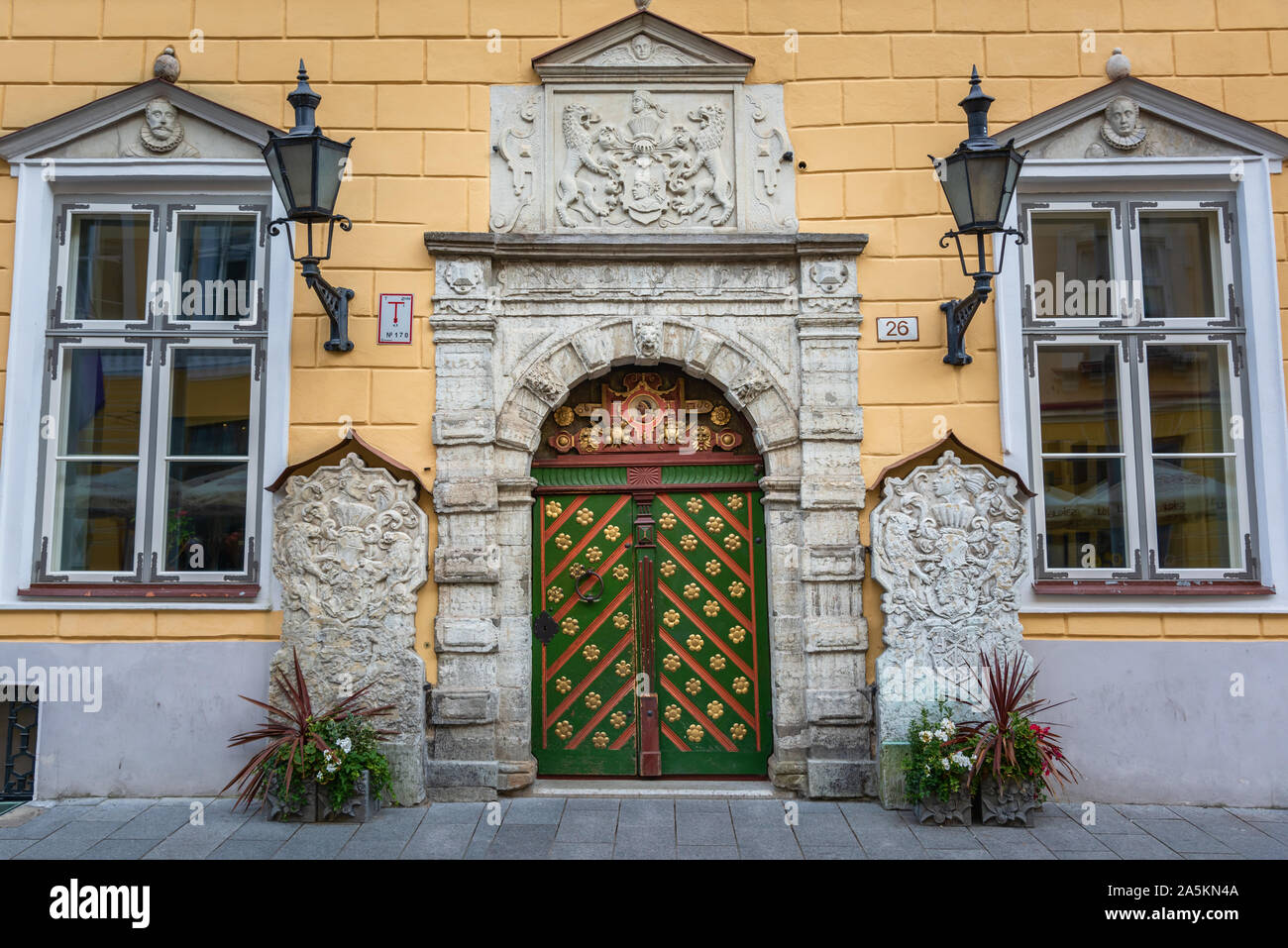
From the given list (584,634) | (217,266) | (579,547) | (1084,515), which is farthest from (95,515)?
(1084,515)

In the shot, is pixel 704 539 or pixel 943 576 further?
pixel 704 539

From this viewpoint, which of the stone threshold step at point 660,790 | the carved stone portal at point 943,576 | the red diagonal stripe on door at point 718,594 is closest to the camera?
the carved stone portal at point 943,576

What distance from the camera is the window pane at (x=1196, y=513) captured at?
5867 millimetres

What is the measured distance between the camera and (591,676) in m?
5.88

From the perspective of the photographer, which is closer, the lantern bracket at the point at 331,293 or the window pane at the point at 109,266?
the lantern bracket at the point at 331,293

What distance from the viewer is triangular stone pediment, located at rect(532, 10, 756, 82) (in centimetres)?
593

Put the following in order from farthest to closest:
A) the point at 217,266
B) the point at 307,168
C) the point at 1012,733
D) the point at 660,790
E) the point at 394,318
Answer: the point at 217,266 → the point at 394,318 → the point at 660,790 → the point at 307,168 → the point at 1012,733

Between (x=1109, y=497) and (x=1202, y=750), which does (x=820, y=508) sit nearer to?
(x=1109, y=497)

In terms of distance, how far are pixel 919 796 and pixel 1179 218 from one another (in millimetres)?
4099

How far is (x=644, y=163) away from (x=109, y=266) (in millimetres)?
3556

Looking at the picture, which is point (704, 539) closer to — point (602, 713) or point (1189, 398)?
point (602, 713)

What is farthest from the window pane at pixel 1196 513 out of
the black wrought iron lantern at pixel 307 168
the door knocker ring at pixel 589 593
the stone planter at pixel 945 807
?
the black wrought iron lantern at pixel 307 168

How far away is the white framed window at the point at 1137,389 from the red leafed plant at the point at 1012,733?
0.78 m

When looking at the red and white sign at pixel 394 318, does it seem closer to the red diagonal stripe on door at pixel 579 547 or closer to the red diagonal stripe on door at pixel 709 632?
the red diagonal stripe on door at pixel 579 547
